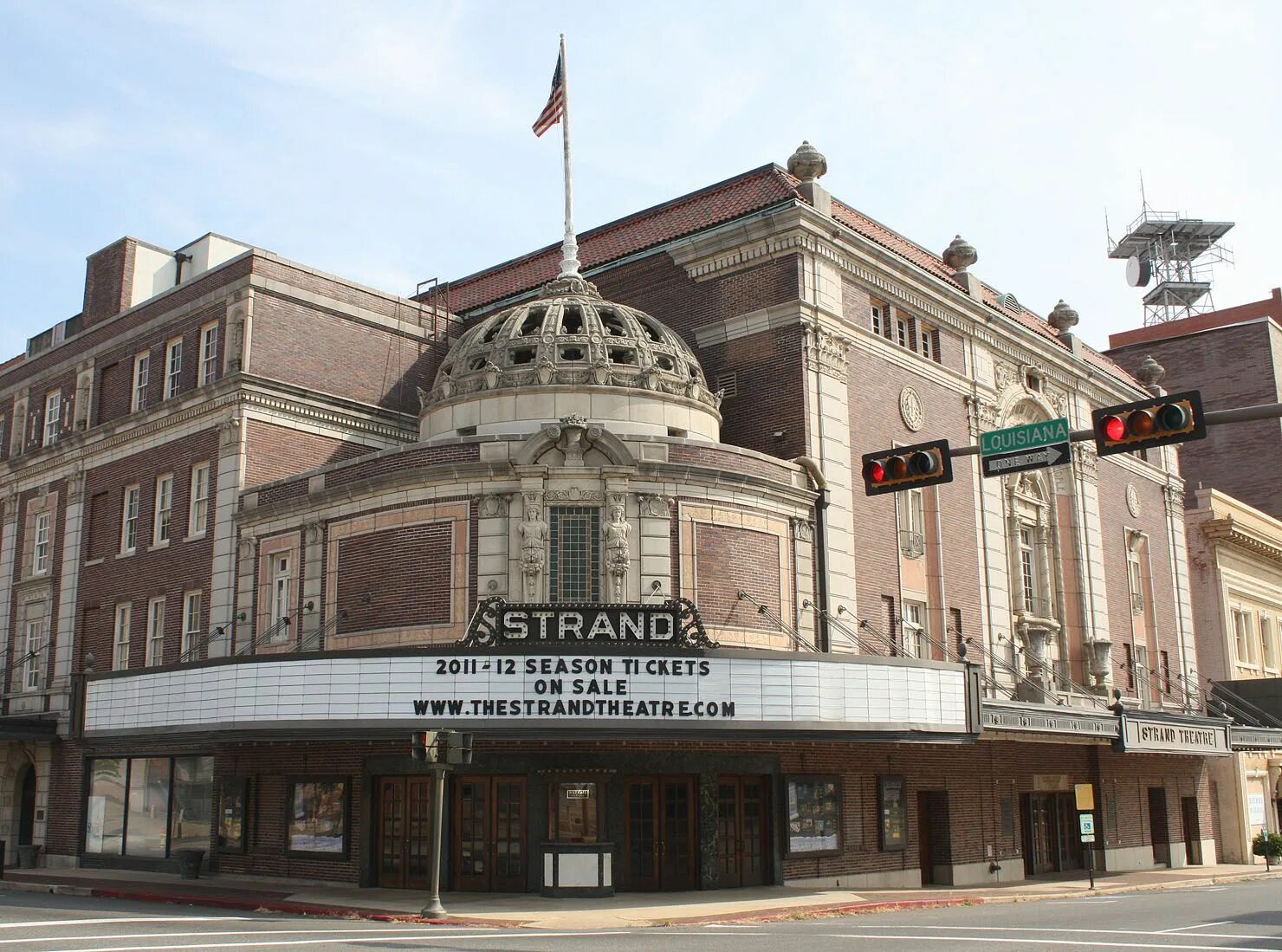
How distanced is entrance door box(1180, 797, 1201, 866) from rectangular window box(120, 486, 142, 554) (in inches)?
1509

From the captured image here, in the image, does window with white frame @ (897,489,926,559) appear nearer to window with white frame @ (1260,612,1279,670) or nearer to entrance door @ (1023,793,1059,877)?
entrance door @ (1023,793,1059,877)

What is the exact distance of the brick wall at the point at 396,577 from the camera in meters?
30.3

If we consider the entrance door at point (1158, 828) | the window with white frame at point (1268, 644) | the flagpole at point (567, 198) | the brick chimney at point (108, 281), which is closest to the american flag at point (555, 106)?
the flagpole at point (567, 198)

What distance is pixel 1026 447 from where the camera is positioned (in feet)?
68.1

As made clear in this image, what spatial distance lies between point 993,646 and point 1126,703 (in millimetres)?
9355

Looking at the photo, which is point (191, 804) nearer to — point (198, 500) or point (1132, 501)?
point (198, 500)

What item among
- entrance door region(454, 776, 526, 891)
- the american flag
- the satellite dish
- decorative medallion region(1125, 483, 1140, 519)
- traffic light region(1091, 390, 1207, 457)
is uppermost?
the satellite dish

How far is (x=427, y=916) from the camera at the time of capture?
2331 centimetres

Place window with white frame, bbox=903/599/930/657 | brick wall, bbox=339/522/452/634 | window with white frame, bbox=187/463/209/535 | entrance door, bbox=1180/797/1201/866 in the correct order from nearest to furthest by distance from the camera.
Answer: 1. brick wall, bbox=339/522/452/634
2. window with white frame, bbox=903/599/930/657
3. window with white frame, bbox=187/463/209/535
4. entrance door, bbox=1180/797/1201/866

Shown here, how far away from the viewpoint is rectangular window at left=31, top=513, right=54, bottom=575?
43.9m

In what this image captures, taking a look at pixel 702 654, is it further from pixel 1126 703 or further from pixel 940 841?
pixel 1126 703

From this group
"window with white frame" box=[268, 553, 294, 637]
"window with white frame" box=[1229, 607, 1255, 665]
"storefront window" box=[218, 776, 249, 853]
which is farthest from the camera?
"window with white frame" box=[1229, 607, 1255, 665]

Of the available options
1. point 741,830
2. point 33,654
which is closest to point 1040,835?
point 741,830

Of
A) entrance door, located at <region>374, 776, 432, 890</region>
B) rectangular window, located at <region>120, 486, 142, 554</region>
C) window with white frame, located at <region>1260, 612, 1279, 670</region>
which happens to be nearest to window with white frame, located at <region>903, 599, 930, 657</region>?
entrance door, located at <region>374, 776, 432, 890</region>
